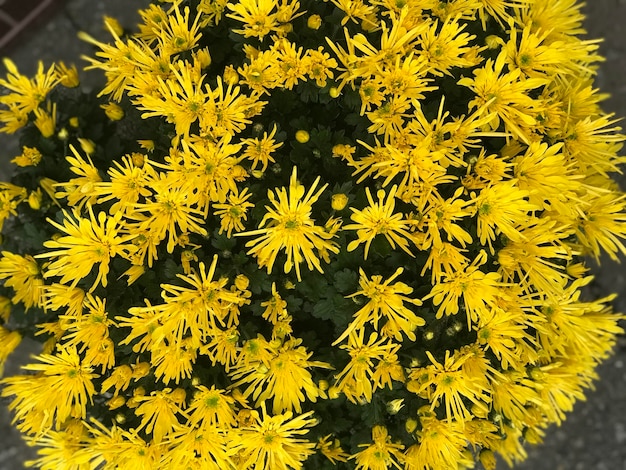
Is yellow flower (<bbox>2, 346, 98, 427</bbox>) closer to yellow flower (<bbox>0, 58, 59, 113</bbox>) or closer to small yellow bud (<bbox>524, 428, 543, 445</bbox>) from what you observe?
yellow flower (<bbox>0, 58, 59, 113</bbox>)

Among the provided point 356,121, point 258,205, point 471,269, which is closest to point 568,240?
Answer: point 471,269

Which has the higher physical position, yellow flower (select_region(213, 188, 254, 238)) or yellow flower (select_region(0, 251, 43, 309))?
yellow flower (select_region(0, 251, 43, 309))

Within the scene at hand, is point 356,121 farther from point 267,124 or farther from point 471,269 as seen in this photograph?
point 471,269

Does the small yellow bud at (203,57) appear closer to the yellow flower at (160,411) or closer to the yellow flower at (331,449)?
the yellow flower at (160,411)

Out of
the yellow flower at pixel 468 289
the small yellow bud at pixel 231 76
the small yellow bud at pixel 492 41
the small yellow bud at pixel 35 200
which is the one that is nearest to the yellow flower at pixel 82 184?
the small yellow bud at pixel 35 200

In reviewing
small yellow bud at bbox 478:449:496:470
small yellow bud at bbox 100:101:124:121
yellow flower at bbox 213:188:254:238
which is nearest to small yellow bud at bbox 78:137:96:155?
small yellow bud at bbox 100:101:124:121

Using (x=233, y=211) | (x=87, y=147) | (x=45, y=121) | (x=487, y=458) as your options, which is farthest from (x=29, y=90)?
(x=487, y=458)

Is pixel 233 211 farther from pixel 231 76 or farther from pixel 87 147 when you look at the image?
pixel 87 147
